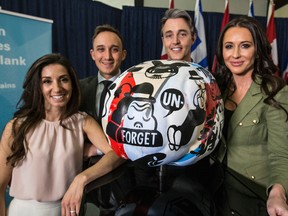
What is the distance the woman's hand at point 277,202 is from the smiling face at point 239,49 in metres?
0.39

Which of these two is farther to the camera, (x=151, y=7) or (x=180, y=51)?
(x=151, y=7)

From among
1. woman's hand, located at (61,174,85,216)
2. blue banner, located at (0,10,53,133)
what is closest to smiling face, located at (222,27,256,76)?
woman's hand, located at (61,174,85,216)

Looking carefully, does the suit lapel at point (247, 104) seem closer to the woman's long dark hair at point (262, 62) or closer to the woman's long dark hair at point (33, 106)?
the woman's long dark hair at point (262, 62)

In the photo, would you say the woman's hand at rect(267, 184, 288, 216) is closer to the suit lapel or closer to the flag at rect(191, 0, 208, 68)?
the suit lapel

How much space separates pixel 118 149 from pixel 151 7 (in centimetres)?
351

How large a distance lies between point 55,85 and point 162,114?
63 cm

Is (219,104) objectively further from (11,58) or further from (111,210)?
(11,58)

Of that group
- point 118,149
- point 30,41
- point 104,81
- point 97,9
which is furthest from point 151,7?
point 118,149

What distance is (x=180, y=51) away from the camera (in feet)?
3.94

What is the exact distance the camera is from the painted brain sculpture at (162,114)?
0.58 meters

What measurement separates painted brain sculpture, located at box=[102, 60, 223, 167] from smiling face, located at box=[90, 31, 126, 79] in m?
0.86

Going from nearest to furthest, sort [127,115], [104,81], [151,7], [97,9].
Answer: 1. [127,115]
2. [104,81]
3. [97,9]
4. [151,7]

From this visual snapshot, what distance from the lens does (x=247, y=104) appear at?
2.87ft

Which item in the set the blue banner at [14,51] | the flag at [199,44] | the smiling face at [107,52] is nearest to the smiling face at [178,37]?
the smiling face at [107,52]
